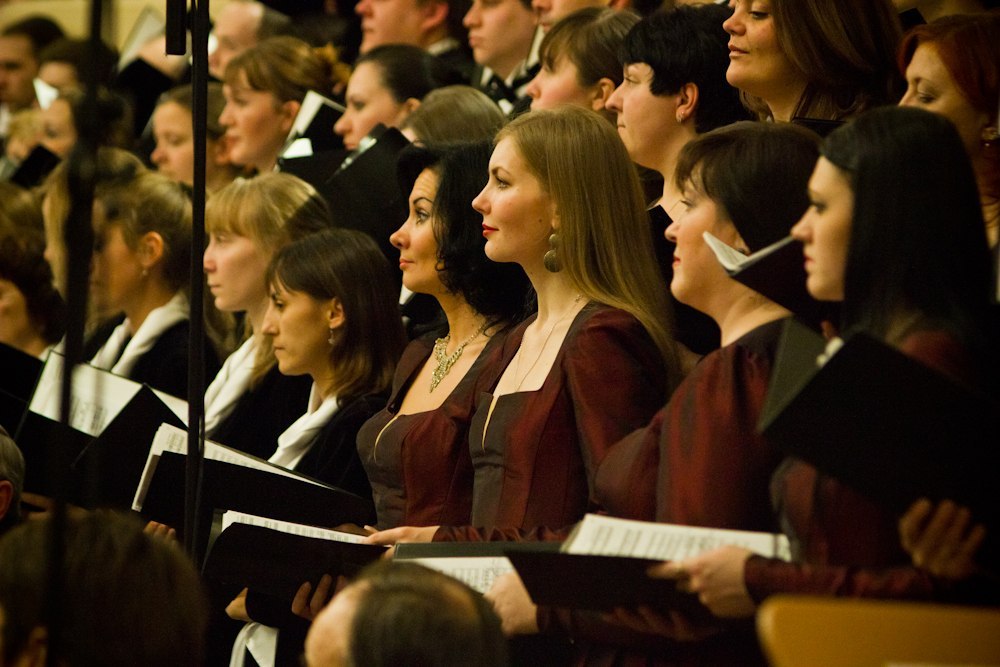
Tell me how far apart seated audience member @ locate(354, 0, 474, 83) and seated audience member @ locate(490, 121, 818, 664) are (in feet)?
10.3

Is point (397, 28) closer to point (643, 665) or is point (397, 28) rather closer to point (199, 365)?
point (199, 365)

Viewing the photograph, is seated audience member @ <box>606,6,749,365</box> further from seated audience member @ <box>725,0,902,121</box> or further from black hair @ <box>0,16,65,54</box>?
black hair @ <box>0,16,65,54</box>

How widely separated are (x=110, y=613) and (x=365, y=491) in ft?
5.41

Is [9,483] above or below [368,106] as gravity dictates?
below

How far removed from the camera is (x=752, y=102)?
3270 millimetres

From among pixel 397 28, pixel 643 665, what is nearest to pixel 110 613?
pixel 643 665

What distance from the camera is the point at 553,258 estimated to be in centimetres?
303

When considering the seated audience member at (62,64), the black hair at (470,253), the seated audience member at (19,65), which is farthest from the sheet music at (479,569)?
the seated audience member at (19,65)

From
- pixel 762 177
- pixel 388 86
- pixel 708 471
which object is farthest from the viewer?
pixel 388 86

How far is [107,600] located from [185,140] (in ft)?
12.8

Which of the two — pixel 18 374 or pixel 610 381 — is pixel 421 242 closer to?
pixel 610 381

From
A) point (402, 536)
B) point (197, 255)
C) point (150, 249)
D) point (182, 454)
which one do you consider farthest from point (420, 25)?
point (197, 255)

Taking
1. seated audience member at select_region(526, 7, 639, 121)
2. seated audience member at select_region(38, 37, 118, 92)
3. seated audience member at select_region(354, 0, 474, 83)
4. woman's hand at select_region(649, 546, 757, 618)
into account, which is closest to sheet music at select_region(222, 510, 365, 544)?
woman's hand at select_region(649, 546, 757, 618)

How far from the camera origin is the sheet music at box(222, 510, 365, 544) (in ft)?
9.41
